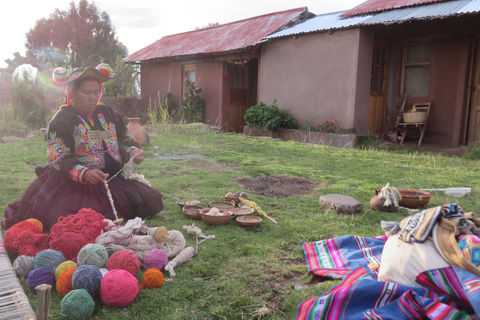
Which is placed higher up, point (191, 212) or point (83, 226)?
point (83, 226)

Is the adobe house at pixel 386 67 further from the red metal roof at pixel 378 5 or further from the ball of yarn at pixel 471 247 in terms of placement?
the ball of yarn at pixel 471 247

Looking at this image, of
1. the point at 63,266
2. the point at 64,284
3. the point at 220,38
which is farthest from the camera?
the point at 220,38

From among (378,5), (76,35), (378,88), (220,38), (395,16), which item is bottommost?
(378,88)

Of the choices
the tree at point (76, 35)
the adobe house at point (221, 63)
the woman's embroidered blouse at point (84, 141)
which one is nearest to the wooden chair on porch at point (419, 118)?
the adobe house at point (221, 63)

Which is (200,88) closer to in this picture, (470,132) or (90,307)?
(470,132)

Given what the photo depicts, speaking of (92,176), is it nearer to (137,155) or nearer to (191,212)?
(137,155)

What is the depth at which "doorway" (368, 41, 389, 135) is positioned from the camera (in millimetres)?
9930

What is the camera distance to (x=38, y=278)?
2273 millimetres

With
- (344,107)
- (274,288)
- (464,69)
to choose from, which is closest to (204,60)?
(344,107)

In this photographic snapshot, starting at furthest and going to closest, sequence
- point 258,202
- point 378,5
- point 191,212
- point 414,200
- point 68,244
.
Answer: point 378,5
point 258,202
point 414,200
point 191,212
point 68,244

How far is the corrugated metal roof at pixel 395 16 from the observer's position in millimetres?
7664

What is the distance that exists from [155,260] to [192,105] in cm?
1142

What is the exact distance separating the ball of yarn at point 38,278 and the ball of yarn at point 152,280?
1.82 ft

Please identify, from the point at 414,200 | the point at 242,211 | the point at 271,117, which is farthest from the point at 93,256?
the point at 271,117
